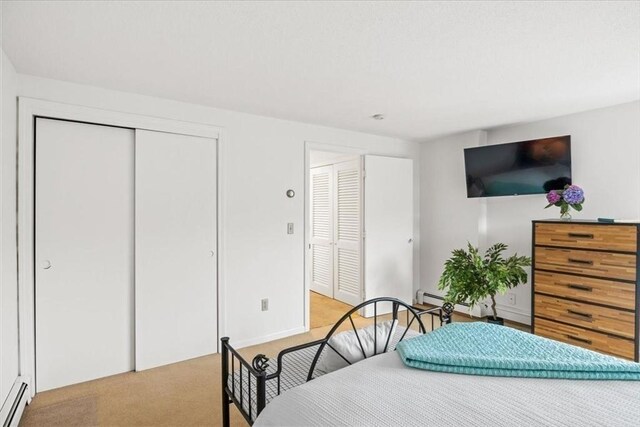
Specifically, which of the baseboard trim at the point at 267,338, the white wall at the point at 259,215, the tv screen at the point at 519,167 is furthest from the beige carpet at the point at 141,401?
the tv screen at the point at 519,167

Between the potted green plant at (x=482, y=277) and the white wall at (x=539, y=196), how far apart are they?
403 millimetres

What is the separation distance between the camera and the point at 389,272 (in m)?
4.36

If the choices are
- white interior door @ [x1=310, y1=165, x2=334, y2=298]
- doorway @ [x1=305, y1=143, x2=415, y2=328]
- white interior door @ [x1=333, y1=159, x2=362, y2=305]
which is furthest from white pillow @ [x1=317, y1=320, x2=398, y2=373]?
white interior door @ [x1=310, y1=165, x2=334, y2=298]

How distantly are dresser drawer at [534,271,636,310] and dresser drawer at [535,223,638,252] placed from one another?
274mm

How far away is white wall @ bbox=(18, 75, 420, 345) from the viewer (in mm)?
3127

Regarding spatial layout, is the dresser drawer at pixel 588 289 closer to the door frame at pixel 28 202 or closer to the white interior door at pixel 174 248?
the white interior door at pixel 174 248

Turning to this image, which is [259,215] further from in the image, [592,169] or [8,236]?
[592,169]

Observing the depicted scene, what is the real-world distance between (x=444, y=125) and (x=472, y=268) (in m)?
1.57

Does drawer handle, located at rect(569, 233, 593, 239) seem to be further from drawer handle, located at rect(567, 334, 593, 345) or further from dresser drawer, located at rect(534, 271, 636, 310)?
drawer handle, located at rect(567, 334, 593, 345)

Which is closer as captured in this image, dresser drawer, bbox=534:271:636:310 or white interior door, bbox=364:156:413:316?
dresser drawer, bbox=534:271:636:310

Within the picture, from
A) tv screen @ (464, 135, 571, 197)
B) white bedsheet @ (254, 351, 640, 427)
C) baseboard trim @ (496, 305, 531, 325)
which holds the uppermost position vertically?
tv screen @ (464, 135, 571, 197)

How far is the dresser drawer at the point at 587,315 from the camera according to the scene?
8.62ft

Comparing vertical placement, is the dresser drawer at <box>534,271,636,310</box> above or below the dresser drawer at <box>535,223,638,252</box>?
below

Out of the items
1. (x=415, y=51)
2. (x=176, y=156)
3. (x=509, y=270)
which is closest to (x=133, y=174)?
(x=176, y=156)
